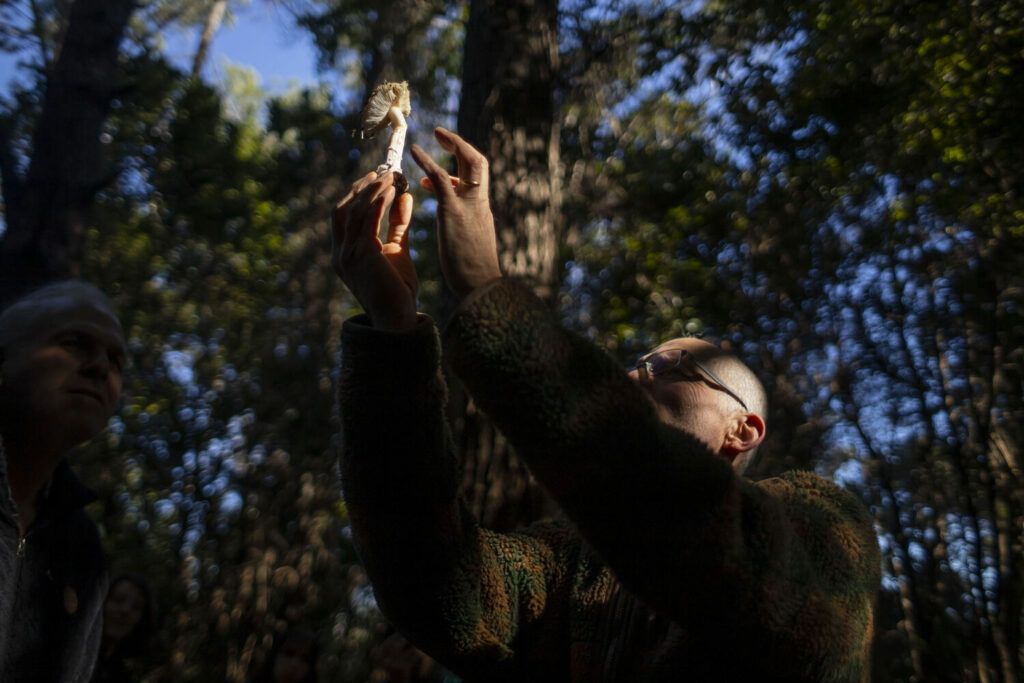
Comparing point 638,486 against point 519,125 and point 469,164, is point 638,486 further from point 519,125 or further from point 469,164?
point 519,125

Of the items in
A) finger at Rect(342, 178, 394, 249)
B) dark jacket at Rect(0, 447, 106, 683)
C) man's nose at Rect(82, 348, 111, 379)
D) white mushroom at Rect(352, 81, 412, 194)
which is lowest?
dark jacket at Rect(0, 447, 106, 683)

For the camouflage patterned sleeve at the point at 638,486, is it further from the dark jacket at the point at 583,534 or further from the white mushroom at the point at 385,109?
the white mushroom at the point at 385,109

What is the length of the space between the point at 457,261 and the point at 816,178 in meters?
7.00

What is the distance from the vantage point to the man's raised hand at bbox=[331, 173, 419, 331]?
1.56 m

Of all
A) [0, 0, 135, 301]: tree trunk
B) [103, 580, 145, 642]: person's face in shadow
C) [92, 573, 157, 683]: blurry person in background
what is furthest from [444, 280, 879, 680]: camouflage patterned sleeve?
[0, 0, 135, 301]: tree trunk

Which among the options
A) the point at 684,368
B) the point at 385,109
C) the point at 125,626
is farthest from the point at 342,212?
the point at 125,626

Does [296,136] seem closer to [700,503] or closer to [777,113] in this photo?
[777,113]

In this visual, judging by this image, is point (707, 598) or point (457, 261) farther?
point (457, 261)

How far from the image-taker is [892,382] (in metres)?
7.49

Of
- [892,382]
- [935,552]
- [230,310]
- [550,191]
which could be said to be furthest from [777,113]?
[230,310]

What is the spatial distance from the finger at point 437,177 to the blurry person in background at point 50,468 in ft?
3.43

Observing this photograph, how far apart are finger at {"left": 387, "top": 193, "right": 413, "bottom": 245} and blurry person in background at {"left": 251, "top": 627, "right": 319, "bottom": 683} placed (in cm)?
368

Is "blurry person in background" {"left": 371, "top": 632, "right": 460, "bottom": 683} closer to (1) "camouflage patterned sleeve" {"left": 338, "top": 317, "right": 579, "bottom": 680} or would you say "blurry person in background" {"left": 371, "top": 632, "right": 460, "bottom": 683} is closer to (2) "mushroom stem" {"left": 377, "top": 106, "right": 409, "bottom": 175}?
(1) "camouflage patterned sleeve" {"left": 338, "top": 317, "right": 579, "bottom": 680}

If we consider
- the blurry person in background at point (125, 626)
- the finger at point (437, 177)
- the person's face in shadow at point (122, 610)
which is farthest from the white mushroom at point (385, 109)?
the person's face in shadow at point (122, 610)
